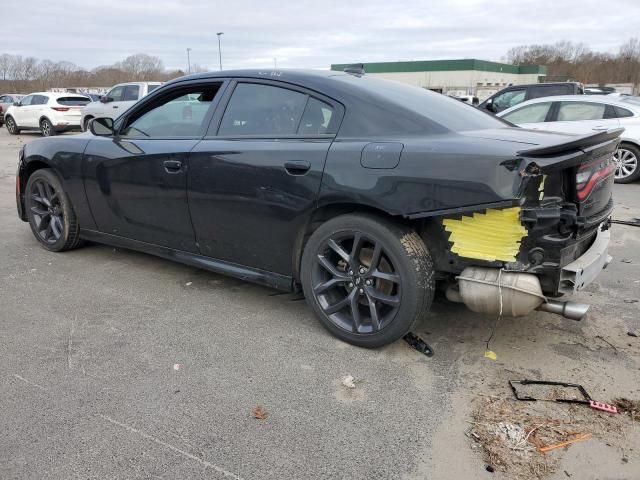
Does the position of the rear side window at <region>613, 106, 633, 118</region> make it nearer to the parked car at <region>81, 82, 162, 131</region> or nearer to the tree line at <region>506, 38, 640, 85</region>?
the parked car at <region>81, 82, 162, 131</region>

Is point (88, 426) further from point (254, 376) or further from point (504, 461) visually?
point (504, 461)

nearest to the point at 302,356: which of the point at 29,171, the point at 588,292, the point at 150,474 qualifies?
the point at 150,474

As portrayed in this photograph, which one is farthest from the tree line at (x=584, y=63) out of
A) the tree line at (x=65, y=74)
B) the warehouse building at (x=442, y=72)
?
the tree line at (x=65, y=74)

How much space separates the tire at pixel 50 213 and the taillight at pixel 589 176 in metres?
4.13

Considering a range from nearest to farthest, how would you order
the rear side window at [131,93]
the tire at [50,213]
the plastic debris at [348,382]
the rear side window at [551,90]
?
1. the plastic debris at [348,382]
2. the tire at [50,213]
3. the rear side window at [551,90]
4. the rear side window at [131,93]

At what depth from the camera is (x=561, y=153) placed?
2.72m

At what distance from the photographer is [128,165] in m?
4.18

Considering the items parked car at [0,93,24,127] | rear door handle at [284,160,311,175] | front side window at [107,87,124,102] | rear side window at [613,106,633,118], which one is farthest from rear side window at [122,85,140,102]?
rear door handle at [284,160,311,175]

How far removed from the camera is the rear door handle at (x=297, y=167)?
10.6ft

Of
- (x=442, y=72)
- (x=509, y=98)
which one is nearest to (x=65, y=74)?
(x=442, y=72)

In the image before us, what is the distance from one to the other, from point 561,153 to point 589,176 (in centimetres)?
29

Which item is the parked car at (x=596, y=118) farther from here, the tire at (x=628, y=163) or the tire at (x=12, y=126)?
the tire at (x=12, y=126)

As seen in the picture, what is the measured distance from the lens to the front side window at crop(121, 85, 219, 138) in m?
3.91

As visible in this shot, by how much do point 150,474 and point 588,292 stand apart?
3.44 m
